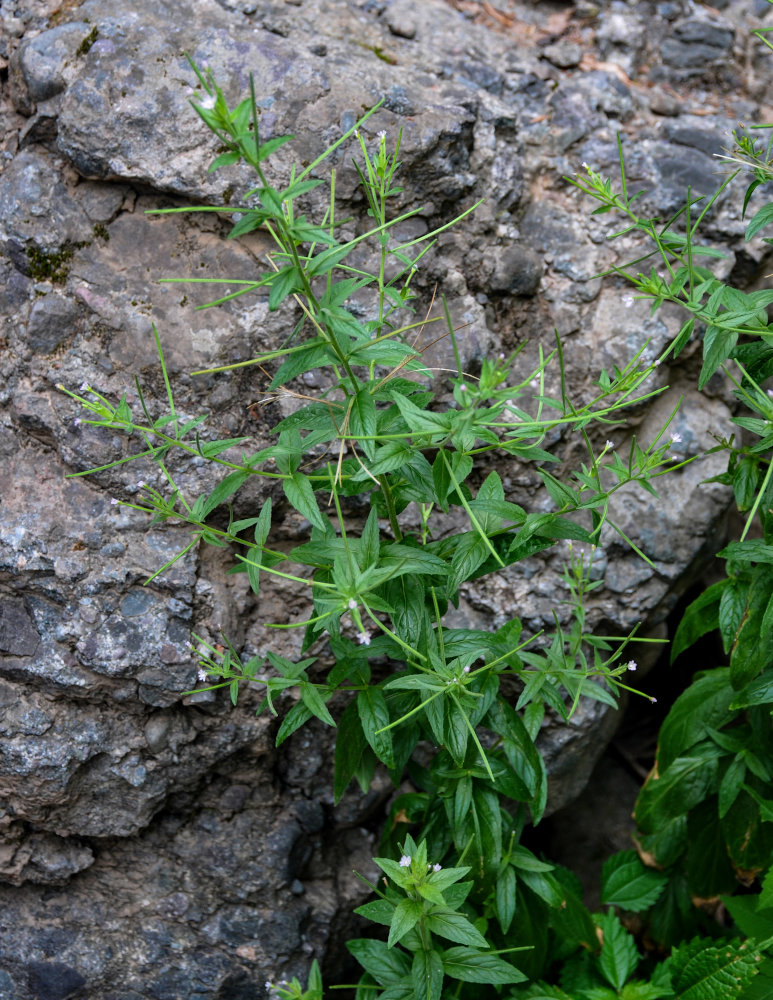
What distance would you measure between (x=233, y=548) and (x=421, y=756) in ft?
2.60

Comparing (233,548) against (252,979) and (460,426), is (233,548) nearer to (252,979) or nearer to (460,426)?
(460,426)

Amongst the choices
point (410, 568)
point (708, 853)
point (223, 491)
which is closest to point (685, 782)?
point (708, 853)

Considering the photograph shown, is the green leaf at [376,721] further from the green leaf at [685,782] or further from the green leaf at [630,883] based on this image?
the green leaf at [630,883]

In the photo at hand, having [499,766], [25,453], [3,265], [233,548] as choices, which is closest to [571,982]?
[499,766]

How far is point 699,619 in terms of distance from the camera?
2.15m

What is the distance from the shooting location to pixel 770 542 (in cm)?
183

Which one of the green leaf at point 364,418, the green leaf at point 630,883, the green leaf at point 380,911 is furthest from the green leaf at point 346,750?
the green leaf at point 630,883

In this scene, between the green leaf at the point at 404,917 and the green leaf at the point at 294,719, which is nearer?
the green leaf at the point at 404,917

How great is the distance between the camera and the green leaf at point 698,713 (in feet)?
7.31

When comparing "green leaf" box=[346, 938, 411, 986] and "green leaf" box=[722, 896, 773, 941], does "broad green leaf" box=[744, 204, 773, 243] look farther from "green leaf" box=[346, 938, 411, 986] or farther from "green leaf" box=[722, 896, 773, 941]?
"green leaf" box=[346, 938, 411, 986]

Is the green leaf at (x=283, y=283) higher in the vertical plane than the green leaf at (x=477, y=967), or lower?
higher

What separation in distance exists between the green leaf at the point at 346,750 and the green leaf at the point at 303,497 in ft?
1.59

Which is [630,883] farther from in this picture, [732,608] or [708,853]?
[732,608]

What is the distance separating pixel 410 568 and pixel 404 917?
67cm
